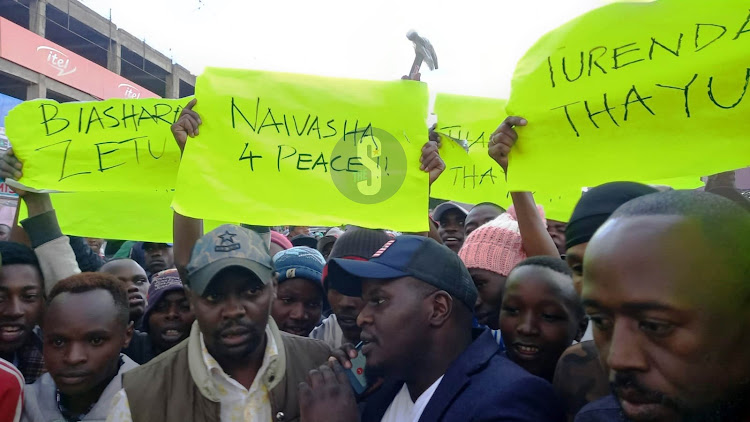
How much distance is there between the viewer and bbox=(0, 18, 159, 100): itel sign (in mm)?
20938

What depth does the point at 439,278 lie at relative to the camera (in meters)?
2.09

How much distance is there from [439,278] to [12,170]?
277 centimetres

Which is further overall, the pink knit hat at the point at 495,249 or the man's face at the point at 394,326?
the pink knit hat at the point at 495,249

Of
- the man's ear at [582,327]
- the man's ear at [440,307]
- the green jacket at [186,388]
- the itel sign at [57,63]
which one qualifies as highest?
the itel sign at [57,63]

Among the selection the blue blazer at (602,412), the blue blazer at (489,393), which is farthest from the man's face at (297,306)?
the blue blazer at (602,412)

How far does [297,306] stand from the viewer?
331cm

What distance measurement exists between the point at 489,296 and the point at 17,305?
7.49ft

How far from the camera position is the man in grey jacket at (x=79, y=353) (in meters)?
2.53

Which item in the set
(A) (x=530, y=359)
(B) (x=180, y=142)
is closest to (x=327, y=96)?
(B) (x=180, y=142)

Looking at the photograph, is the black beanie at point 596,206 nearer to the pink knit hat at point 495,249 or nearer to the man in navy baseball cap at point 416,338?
the man in navy baseball cap at point 416,338

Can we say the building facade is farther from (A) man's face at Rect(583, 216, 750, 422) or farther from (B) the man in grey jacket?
(A) man's face at Rect(583, 216, 750, 422)

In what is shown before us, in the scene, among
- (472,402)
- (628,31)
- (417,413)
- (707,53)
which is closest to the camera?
(472,402)

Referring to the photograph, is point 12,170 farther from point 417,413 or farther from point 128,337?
point 417,413

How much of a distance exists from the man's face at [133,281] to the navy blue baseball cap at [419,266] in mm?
2052
